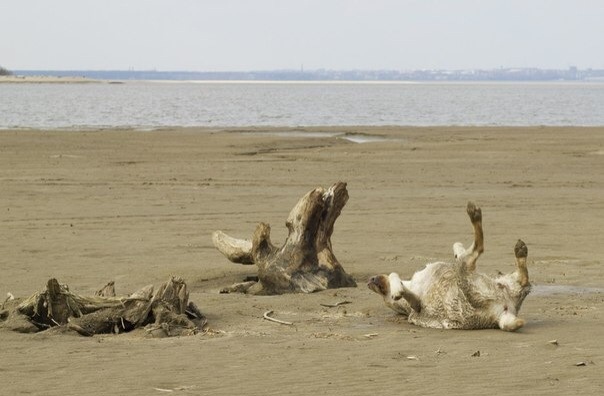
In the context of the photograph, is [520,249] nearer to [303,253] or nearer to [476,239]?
[476,239]

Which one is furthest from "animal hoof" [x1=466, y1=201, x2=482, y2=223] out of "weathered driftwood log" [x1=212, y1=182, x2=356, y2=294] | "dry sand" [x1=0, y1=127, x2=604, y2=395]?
"weathered driftwood log" [x1=212, y1=182, x2=356, y2=294]

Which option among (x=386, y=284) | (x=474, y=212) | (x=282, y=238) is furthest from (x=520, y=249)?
(x=282, y=238)

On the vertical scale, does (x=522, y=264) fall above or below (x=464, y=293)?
above

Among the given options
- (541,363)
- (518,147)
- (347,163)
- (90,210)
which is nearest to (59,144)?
(347,163)

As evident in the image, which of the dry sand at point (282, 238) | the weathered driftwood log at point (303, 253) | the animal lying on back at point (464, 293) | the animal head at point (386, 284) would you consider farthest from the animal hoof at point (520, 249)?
the weathered driftwood log at point (303, 253)

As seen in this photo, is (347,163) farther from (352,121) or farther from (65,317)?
(352,121)

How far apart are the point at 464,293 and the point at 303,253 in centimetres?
261

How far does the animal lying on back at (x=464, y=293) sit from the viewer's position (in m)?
9.60

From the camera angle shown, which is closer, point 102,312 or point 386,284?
point 102,312

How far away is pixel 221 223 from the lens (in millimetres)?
17406

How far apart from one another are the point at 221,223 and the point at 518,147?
18102mm

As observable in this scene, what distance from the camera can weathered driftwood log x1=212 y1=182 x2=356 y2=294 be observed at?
11797 millimetres

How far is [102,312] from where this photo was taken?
9.75 metres

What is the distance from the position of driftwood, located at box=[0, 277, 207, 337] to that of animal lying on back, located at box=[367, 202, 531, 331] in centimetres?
163
